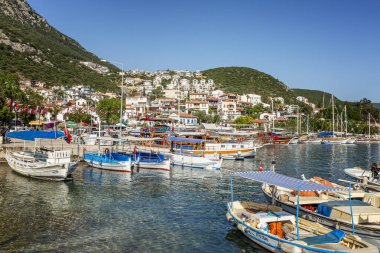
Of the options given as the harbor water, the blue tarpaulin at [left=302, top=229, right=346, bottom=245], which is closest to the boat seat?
the harbor water

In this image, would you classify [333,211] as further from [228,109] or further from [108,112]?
[228,109]

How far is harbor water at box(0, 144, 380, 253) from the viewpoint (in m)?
20.6

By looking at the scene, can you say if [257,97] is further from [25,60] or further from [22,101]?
[22,101]

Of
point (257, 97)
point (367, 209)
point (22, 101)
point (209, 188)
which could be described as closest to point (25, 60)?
point (22, 101)

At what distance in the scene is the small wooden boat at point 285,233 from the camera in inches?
663

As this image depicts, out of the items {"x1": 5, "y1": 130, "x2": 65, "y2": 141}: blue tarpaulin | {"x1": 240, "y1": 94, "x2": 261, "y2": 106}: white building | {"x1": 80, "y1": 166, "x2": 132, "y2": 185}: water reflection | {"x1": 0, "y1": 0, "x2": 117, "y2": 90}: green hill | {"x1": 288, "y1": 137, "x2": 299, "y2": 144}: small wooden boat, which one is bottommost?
{"x1": 80, "y1": 166, "x2": 132, "y2": 185}: water reflection

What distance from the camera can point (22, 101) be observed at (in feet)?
279

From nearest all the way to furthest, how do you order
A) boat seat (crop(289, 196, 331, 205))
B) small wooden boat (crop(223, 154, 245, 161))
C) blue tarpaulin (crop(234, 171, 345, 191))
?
blue tarpaulin (crop(234, 171, 345, 191))
boat seat (crop(289, 196, 331, 205))
small wooden boat (crop(223, 154, 245, 161))

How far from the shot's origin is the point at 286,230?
19.8 m

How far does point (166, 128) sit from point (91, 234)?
68.3 metres

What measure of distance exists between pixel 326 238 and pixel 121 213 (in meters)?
14.9

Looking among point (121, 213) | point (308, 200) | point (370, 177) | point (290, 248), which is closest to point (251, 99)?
point (370, 177)

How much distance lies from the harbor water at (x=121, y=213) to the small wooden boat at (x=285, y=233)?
126 centimetres

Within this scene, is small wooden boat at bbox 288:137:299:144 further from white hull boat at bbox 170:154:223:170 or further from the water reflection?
the water reflection
